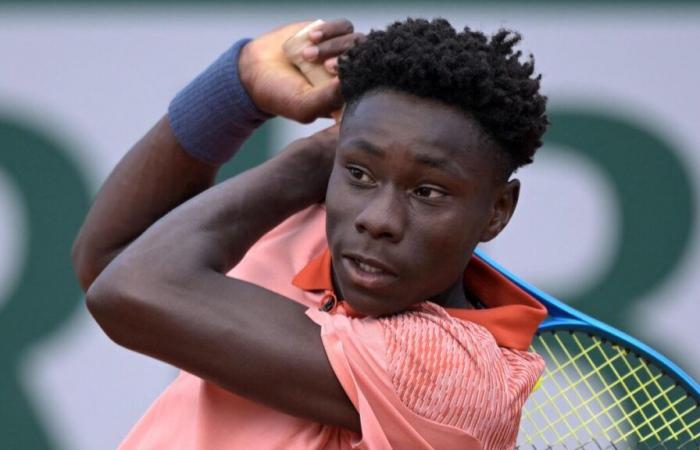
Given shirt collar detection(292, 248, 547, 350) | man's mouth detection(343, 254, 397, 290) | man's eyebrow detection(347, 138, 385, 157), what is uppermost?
man's eyebrow detection(347, 138, 385, 157)

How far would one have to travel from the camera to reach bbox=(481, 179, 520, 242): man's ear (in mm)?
2002

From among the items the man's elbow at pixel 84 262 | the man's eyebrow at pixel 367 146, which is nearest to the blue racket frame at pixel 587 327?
the man's eyebrow at pixel 367 146

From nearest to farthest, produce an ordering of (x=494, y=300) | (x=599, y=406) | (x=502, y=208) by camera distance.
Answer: (x=502, y=208) → (x=494, y=300) → (x=599, y=406)

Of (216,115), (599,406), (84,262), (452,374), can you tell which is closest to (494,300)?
(452,374)

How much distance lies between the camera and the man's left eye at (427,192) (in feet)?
6.22

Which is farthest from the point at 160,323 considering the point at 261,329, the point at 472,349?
the point at 472,349

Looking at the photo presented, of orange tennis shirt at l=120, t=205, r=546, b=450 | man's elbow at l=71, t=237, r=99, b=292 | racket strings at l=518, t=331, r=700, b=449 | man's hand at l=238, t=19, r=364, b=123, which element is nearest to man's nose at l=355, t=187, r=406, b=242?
orange tennis shirt at l=120, t=205, r=546, b=450

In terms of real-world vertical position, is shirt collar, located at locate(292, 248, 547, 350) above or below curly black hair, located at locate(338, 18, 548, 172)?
below

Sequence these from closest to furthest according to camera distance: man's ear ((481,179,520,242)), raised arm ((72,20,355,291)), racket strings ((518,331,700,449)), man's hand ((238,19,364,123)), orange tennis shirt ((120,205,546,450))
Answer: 1. orange tennis shirt ((120,205,546,450))
2. man's ear ((481,179,520,242))
3. man's hand ((238,19,364,123))
4. raised arm ((72,20,355,291))
5. racket strings ((518,331,700,449))

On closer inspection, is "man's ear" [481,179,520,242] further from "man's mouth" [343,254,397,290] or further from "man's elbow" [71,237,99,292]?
"man's elbow" [71,237,99,292]

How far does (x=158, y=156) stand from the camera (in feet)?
7.58

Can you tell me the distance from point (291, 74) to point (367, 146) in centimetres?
37

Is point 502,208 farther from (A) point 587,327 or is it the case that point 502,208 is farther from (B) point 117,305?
(B) point 117,305

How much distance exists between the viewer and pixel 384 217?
6.12ft
